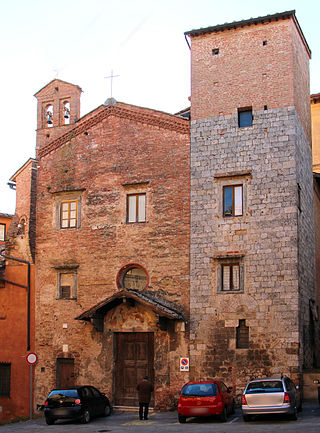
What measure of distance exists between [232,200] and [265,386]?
326 inches

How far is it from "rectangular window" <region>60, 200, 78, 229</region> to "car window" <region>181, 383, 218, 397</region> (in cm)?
1040

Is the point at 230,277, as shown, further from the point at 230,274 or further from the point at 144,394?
the point at 144,394

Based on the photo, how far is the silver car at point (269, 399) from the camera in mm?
18312

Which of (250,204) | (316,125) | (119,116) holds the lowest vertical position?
(250,204)

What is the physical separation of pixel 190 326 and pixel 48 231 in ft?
26.8

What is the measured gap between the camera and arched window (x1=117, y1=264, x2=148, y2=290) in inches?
1024

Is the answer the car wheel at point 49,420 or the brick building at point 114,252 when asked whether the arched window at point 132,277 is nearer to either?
the brick building at point 114,252

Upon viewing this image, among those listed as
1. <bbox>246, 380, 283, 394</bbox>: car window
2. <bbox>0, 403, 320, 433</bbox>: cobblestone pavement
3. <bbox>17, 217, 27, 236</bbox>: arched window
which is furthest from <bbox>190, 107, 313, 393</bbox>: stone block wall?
<bbox>17, 217, 27, 236</bbox>: arched window

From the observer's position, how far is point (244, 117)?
2542 cm

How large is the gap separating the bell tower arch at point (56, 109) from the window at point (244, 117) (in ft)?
26.4

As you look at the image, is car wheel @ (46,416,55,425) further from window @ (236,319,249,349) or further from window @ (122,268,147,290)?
window @ (236,319,249,349)

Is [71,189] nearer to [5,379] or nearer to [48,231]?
[48,231]

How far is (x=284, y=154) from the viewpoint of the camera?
2414cm

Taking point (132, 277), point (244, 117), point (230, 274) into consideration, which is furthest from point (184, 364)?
point (244, 117)
